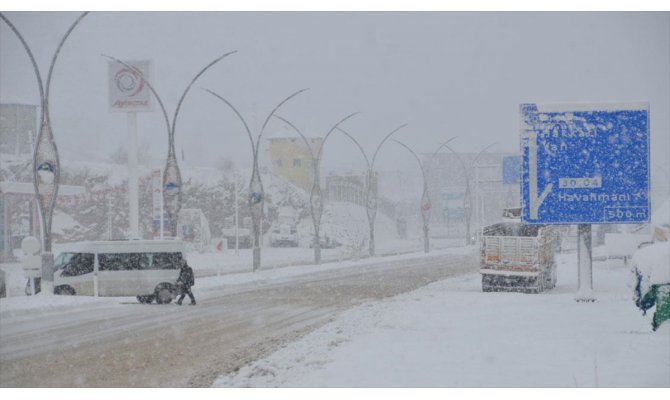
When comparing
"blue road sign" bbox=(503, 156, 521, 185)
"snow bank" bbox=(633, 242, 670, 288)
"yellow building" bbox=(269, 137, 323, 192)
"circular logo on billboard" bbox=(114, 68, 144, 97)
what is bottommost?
"snow bank" bbox=(633, 242, 670, 288)

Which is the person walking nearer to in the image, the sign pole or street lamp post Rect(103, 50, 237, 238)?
street lamp post Rect(103, 50, 237, 238)

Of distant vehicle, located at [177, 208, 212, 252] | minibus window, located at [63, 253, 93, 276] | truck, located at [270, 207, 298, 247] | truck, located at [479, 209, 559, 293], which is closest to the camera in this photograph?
minibus window, located at [63, 253, 93, 276]

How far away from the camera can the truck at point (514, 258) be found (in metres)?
26.0

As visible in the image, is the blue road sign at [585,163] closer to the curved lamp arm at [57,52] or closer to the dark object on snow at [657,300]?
the dark object on snow at [657,300]

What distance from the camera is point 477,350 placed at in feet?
40.8

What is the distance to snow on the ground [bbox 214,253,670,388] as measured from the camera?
33.7 feet

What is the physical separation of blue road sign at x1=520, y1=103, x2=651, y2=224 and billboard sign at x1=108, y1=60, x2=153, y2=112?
2250 cm

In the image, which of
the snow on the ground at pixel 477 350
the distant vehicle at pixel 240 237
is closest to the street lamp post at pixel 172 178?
the snow on the ground at pixel 477 350

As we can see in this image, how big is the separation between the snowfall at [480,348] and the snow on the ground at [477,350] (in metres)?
0.01

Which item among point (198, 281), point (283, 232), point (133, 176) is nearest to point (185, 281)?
point (198, 281)

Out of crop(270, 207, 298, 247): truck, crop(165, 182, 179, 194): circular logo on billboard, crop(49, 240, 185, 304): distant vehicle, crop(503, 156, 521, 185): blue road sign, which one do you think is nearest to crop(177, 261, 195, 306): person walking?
crop(49, 240, 185, 304): distant vehicle

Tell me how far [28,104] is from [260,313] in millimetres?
48574

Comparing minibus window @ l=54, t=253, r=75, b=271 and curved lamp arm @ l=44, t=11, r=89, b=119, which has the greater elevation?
curved lamp arm @ l=44, t=11, r=89, b=119

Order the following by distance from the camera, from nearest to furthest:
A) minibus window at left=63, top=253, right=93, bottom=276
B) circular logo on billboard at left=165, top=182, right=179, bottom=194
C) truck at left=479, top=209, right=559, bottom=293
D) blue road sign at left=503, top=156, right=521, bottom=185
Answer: minibus window at left=63, top=253, right=93, bottom=276 < truck at left=479, top=209, right=559, bottom=293 < circular logo on billboard at left=165, top=182, right=179, bottom=194 < blue road sign at left=503, top=156, right=521, bottom=185
